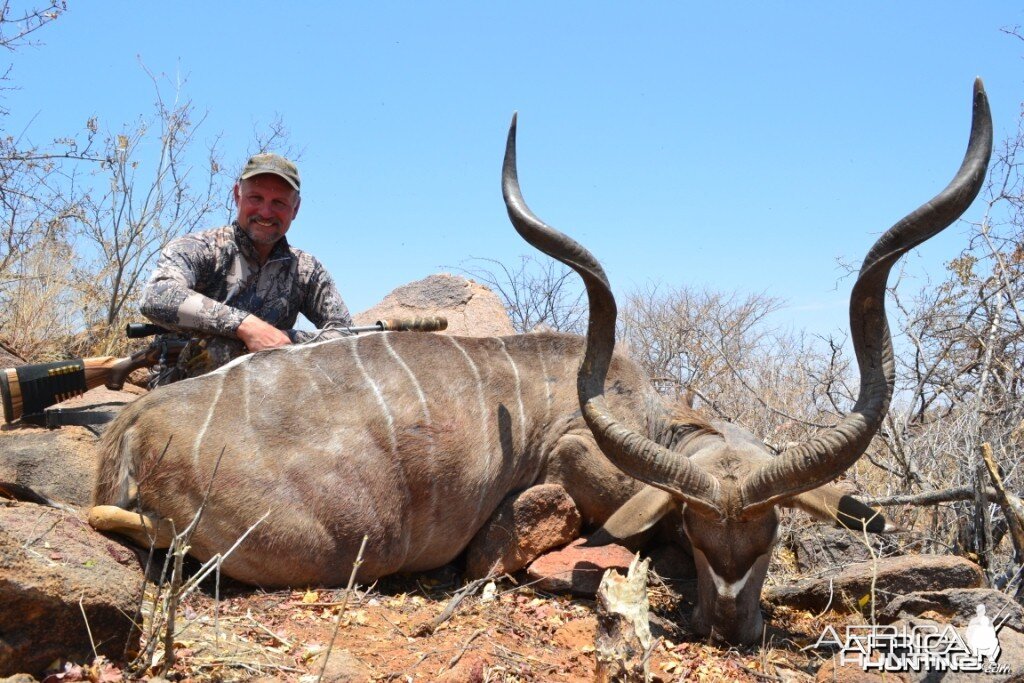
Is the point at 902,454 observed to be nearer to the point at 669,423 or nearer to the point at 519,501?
the point at 669,423

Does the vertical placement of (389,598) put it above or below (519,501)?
below

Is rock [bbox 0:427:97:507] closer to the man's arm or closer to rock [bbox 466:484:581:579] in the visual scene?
the man's arm

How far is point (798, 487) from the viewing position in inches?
142

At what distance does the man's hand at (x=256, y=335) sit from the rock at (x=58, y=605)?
1.80 m

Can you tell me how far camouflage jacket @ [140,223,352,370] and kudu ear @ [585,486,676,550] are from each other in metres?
1.96

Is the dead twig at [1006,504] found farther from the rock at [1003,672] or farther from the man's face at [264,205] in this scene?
the man's face at [264,205]

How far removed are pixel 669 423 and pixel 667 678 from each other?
5.52ft

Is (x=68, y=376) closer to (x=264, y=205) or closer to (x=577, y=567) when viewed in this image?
(x=264, y=205)

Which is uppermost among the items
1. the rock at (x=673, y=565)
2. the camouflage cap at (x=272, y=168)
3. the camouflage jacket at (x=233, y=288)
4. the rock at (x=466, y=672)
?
the camouflage cap at (x=272, y=168)

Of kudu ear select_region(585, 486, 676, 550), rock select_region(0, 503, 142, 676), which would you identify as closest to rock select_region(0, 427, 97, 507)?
rock select_region(0, 503, 142, 676)

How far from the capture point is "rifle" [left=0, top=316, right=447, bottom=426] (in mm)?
4613

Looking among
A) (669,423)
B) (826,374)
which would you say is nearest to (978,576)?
(669,423)

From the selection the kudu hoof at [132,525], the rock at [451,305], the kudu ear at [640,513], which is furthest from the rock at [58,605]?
the rock at [451,305]

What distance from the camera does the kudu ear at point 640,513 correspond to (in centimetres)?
402
